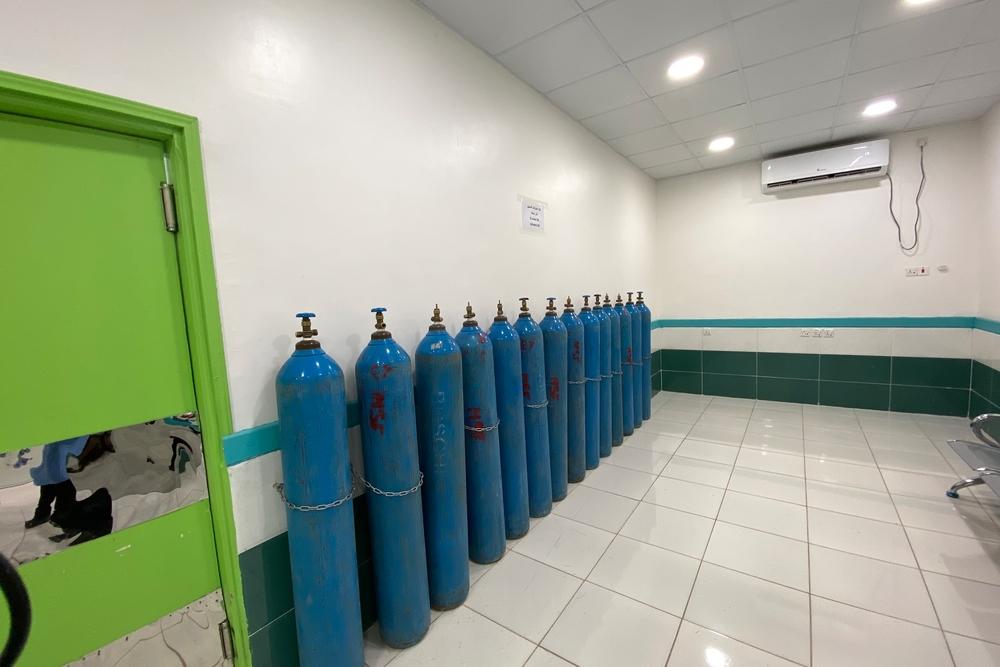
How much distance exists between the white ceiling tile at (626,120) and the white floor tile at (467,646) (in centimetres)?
366

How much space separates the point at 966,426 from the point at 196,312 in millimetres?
6026

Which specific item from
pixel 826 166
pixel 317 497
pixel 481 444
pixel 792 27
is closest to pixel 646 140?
pixel 792 27

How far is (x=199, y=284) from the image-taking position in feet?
4.26

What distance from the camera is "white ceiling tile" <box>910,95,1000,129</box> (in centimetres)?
337

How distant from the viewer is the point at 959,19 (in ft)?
7.37

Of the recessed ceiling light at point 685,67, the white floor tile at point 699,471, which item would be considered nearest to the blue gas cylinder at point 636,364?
the white floor tile at point 699,471

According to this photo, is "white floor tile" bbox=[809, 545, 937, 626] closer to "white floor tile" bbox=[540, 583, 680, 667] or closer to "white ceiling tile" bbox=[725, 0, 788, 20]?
"white floor tile" bbox=[540, 583, 680, 667]

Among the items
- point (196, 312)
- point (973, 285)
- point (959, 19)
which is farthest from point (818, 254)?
point (196, 312)

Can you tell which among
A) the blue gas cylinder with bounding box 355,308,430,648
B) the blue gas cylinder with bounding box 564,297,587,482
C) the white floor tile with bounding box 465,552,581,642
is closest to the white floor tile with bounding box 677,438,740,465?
the blue gas cylinder with bounding box 564,297,587,482

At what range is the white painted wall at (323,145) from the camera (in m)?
1.19

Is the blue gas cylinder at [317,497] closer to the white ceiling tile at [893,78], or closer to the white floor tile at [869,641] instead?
the white floor tile at [869,641]

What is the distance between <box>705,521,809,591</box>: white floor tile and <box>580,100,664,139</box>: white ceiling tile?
3162mm

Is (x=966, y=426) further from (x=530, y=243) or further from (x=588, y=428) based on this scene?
(x=530, y=243)

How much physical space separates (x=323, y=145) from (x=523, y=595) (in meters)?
2.26
